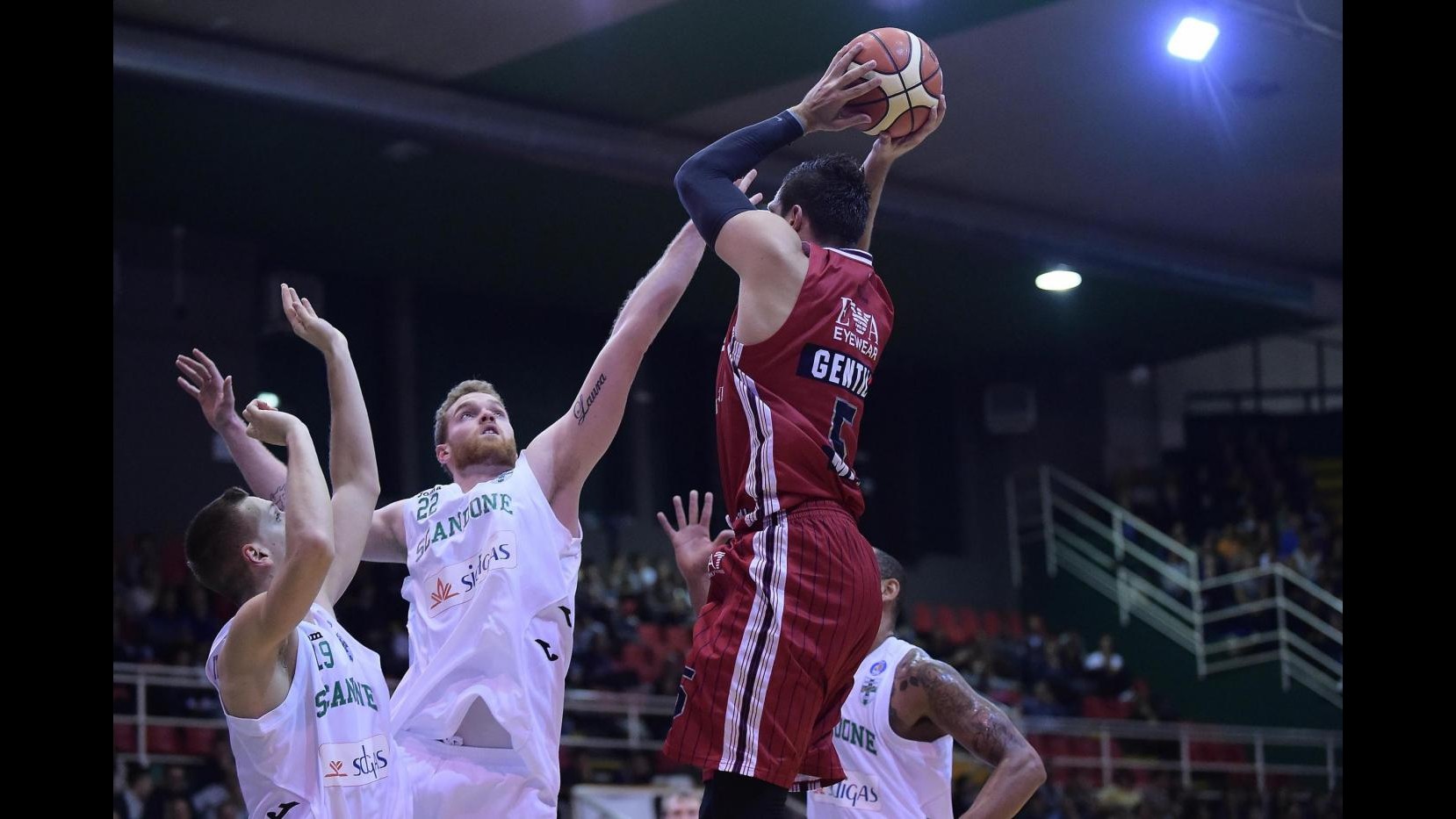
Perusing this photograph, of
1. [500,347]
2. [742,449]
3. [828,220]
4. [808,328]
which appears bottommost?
[742,449]

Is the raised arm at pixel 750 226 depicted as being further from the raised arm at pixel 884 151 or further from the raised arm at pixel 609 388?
the raised arm at pixel 609 388

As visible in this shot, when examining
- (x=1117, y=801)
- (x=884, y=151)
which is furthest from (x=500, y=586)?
(x=1117, y=801)

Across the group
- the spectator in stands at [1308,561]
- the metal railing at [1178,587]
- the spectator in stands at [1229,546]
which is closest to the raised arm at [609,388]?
the metal railing at [1178,587]

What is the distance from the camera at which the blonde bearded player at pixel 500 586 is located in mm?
4691

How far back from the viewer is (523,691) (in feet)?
15.5

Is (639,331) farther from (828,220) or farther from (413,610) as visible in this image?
(413,610)

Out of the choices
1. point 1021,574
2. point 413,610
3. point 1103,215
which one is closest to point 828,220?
point 413,610

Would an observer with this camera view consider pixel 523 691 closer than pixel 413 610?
Yes

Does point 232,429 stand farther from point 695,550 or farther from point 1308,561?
point 1308,561

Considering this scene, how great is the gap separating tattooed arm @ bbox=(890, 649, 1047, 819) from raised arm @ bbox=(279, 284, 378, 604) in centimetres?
211
